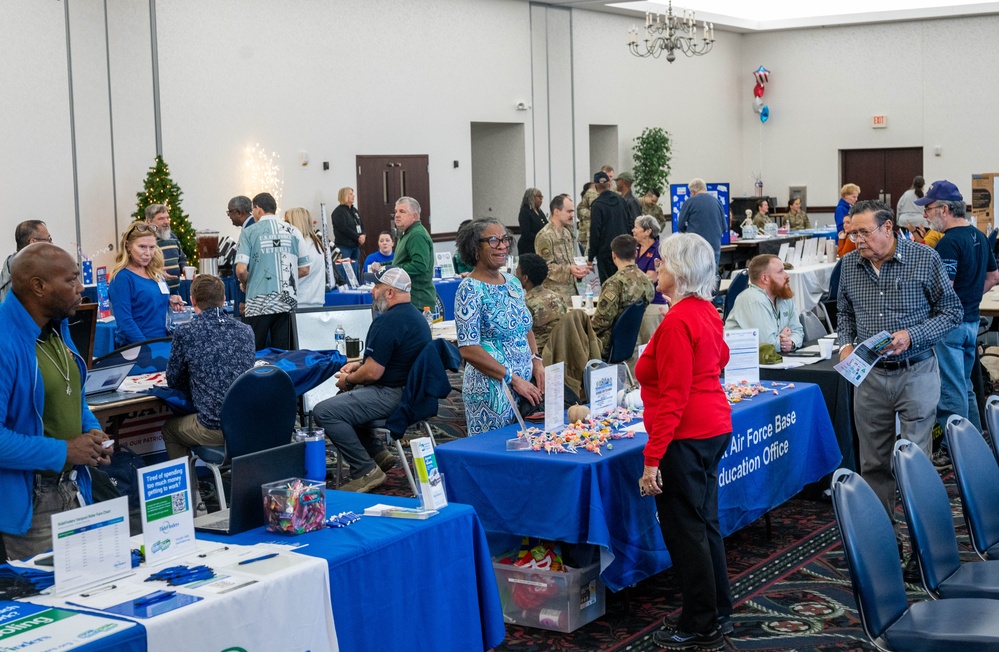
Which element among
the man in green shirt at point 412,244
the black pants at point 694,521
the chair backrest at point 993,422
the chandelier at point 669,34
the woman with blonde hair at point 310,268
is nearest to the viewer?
the black pants at point 694,521

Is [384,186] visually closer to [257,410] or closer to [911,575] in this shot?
[257,410]

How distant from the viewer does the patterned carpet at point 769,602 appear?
394 cm

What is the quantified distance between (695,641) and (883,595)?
3.50ft

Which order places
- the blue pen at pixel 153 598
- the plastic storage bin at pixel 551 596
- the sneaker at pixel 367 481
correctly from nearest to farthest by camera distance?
1. the blue pen at pixel 153 598
2. the plastic storage bin at pixel 551 596
3. the sneaker at pixel 367 481

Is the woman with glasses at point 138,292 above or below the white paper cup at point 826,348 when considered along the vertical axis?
above

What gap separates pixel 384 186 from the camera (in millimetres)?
13914

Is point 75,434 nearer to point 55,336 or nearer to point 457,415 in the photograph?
point 55,336

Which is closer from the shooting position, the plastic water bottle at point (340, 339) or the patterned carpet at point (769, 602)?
the patterned carpet at point (769, 602)

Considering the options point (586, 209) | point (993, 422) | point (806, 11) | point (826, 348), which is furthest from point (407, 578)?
point (806, 11)

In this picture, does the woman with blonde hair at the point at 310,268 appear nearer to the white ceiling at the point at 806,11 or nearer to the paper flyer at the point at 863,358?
the paper flyer at the point at 863,358

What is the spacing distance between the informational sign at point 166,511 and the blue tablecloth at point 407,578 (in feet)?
0.53

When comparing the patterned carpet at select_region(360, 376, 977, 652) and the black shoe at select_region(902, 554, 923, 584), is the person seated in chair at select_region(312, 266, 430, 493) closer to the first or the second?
the patterned carpet at select_region(360, 376, 977, 652)

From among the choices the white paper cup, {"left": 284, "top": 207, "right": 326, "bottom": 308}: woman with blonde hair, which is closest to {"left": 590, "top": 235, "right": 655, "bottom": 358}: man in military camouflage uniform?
the white paper cup

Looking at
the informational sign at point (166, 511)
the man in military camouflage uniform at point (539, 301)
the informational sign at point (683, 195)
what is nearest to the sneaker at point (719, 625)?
the informational sign at point (166, 511)
